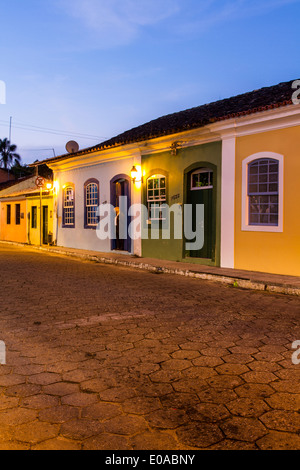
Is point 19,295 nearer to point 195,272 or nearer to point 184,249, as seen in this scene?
point 195,272

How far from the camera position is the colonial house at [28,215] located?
835 inches

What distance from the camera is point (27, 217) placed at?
957 inches

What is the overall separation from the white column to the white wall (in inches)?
163

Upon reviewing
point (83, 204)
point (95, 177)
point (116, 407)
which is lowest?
point (116, 407)

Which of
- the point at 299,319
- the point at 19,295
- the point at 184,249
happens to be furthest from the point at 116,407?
the point at 184,249

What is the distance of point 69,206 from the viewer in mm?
19062

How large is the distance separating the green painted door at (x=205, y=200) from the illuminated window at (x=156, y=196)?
45.8 inches

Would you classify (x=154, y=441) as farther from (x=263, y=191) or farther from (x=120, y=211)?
A: (x=120, y=211)

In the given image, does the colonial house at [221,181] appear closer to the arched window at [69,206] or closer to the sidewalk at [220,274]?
the sidewalk at [220,274]

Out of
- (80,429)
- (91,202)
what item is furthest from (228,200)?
(80,429)

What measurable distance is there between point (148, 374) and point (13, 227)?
24.9m

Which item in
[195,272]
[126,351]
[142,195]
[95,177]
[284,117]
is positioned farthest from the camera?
[95,177]

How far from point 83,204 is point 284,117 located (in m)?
10.5

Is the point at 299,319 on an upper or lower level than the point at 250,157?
lower
